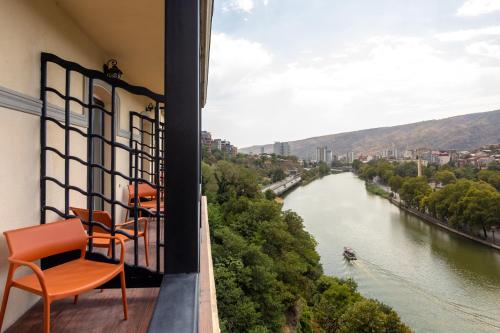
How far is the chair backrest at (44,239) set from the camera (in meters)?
1.43

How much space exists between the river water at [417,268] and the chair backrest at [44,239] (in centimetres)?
1721

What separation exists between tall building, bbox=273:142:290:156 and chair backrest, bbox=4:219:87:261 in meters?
141

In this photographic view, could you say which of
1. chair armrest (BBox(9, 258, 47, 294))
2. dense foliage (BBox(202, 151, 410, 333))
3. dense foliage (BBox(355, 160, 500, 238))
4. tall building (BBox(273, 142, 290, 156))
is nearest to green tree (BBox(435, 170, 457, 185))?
dense foliage (BBox(355, 160, 500, 238))

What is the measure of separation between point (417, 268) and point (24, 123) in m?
23.7

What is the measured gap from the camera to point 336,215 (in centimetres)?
3447

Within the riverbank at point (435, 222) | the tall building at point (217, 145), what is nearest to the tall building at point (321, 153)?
the tall building at point (217, 145)

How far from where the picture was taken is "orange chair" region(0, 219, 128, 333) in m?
1.33

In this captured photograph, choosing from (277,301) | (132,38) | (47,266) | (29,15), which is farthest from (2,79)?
(277,301)

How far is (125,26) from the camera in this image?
2.74 metres

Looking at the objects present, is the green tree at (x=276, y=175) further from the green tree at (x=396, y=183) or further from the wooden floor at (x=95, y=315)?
the wooden floor at (x=95, y=315)

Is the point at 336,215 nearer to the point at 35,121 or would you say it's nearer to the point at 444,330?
the point at 444,330

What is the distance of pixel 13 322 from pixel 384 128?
14375 centimetres

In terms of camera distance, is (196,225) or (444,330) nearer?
(196,225)

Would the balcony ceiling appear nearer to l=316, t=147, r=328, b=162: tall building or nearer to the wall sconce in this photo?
the wall sconce
